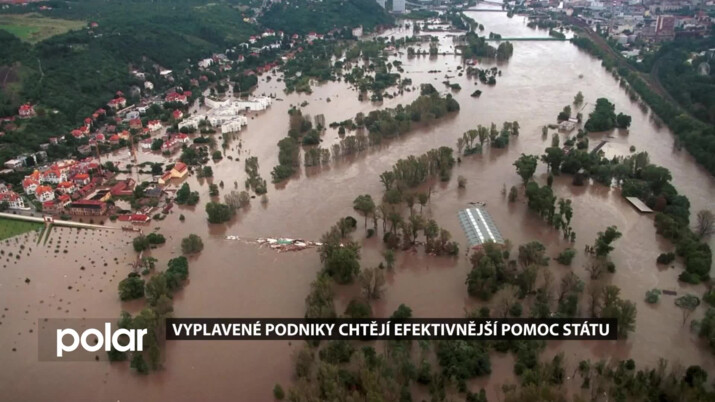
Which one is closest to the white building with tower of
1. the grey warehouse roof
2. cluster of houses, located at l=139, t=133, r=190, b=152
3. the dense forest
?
the dense forest

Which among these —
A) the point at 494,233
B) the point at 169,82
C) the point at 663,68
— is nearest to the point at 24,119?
the point at 169,82

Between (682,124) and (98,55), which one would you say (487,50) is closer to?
(682,124)

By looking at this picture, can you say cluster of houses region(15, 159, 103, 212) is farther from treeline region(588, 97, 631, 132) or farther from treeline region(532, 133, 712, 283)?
treeline region(588, 97, 631, 132)

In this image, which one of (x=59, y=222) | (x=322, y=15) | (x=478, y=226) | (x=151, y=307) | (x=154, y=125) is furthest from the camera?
(x=322, y=15)

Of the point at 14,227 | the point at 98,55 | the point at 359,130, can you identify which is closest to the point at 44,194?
the point at 14,227

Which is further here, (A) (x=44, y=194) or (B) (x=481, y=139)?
(B) (x=481, y=139)
